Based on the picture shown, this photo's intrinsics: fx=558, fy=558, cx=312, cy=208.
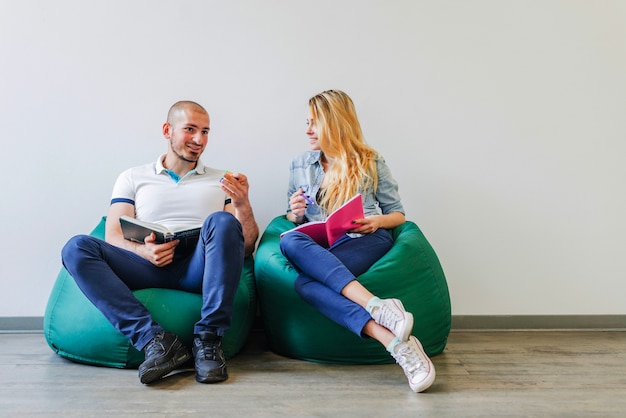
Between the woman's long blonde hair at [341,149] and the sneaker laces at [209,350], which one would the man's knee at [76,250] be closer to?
the sneaker laces at [209,350]

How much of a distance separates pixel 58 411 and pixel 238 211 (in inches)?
40.9

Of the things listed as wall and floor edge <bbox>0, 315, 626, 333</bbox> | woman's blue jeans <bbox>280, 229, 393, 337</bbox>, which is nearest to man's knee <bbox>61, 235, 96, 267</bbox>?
woman's blue jeans <bbox>280, 229, 393, 337</bbox>

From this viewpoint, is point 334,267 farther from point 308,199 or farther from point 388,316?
point 308,199

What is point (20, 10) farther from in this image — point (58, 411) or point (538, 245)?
point (538, 245)

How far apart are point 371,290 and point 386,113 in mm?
1081

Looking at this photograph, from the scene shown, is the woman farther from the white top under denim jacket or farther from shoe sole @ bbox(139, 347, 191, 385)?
shoe sole @ bbox(139, 347, 191, 385)

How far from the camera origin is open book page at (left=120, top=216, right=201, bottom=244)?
2.06 metres

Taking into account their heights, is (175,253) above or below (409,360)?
above

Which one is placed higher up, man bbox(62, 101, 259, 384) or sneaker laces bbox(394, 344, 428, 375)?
man bbox(62, 101, 259, 384)

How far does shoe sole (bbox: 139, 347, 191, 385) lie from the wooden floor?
0.03 metres

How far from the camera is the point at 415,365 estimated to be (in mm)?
1787

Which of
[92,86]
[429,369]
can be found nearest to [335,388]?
[429,369]

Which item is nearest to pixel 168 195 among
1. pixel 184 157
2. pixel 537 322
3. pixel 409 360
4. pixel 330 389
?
pixel 184 157

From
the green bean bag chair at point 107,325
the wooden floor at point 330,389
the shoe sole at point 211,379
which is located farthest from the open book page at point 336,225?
the shoe sole at point 211,379
